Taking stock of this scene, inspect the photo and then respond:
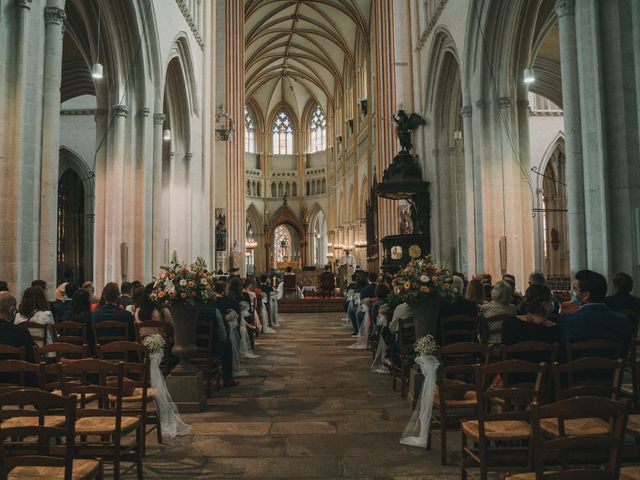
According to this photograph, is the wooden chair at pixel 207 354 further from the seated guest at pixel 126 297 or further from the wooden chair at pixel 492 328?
the wooden chair at pixel 492 328

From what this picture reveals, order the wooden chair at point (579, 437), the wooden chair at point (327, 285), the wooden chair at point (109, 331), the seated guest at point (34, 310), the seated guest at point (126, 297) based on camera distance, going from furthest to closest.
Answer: the wooden chair at point (327, 285) < the seated guest at point (126, 297) < the seated guest at point (34, 310) < the wooden chair at point (109, 331) < the wooden chair at point (579, 437)

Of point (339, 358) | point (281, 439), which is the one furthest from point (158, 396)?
point (339, 358)

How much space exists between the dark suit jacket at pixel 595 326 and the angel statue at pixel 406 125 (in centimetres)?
1543

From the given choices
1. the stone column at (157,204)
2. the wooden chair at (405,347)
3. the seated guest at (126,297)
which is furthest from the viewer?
the stone column at (157,204)

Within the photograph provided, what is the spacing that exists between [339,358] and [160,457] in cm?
586

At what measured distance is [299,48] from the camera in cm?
4138

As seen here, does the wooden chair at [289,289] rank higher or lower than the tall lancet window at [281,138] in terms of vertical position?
lower

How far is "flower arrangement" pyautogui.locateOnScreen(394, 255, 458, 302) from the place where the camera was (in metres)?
6.46

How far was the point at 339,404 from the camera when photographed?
6664mm

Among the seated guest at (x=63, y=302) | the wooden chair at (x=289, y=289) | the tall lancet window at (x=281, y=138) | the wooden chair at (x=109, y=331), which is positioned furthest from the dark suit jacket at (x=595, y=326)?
the tall lancet window at (x=281, y=138)

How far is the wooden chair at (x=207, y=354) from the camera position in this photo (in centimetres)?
720

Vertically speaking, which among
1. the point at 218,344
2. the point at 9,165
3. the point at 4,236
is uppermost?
the point at 9,165

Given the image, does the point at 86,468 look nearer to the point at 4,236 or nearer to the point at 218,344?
the point at 218,344

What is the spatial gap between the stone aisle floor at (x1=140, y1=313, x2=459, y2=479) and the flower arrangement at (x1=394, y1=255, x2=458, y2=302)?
1278 mm
